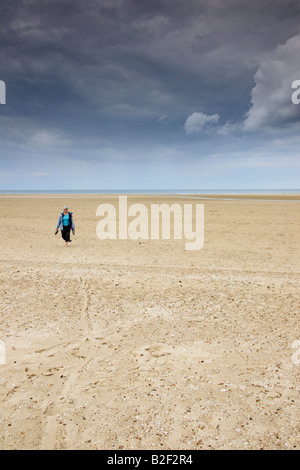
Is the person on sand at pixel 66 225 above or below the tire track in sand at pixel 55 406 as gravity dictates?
above

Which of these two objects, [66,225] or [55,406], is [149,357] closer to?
[55,406]

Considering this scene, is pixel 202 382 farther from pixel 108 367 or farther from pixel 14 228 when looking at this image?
pixel 14 228

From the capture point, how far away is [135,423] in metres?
3.51

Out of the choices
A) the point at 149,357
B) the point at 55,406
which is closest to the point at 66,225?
the point at 149,357

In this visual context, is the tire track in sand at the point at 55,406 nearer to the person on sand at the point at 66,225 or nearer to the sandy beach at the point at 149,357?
the sandy beach at the point at 149,357

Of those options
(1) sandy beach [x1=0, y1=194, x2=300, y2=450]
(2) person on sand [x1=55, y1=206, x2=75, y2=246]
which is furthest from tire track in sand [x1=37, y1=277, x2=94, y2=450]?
(2) person on sand [x1=55, y1=206, x2=75, y2=246]

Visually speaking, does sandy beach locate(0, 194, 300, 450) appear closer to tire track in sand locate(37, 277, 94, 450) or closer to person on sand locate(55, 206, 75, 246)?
tire track in sand locate(37, 277, 94, 450)

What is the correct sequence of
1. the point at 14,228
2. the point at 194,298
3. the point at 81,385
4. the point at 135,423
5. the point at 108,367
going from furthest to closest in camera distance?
the point at 14,228 → the point at 194,298 → the point at 108,367 → the point at 81,385 → the point at 135,423

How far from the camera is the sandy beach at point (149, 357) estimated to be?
342 cm

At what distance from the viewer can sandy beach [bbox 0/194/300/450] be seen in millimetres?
3422

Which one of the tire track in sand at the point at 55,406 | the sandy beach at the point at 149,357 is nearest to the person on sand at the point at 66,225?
the sandy beach at the point at 149,357
